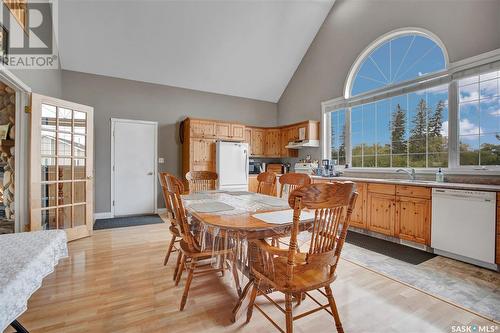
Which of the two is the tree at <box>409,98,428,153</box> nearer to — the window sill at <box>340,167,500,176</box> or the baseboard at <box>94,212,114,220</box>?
the window sill at <box>340,167,500,176</box>

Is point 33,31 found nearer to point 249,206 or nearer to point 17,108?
point 17,108

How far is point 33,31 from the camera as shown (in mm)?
3189

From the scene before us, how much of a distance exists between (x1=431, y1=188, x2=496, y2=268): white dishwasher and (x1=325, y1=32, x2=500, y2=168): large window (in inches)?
32.0

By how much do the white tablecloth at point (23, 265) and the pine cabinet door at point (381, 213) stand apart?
12.2 feet

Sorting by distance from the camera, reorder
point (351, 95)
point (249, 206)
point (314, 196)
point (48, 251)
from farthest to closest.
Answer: point (351, 95) < point (249, 206) < point (48, 251) < point (314, 196)

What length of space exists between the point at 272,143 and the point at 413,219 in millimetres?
3811

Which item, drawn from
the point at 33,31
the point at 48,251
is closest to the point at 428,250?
the point at 48,251

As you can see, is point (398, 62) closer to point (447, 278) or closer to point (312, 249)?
point (447, 278)

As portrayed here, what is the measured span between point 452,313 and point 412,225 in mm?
1523

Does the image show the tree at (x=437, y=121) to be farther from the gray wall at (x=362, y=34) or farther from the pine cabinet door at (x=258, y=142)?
the pine cabinet door at (x=258, y=142)

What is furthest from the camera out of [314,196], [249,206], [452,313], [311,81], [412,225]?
[311,81]

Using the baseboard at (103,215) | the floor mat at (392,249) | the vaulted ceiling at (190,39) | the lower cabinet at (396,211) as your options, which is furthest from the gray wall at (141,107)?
the floor mat at (392,249)

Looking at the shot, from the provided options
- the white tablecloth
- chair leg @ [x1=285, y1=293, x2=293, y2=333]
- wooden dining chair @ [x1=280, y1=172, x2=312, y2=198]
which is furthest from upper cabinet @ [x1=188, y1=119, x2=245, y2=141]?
chair leg @ [x1=285, y1=293, x2=293, y2=333]

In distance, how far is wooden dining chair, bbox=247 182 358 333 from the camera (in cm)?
117
